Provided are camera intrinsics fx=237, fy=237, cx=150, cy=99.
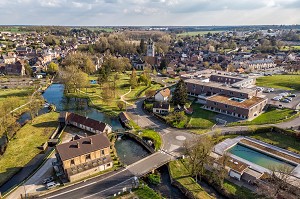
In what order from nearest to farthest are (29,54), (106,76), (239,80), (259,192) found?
1. (259,192)
2. (239,80)
3. (106,76)
4. (29,54)

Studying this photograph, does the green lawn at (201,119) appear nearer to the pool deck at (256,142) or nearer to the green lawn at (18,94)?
the pool deck at (256,142)

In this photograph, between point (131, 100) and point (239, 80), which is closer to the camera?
point (131, 100)

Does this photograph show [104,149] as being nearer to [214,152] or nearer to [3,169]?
[3,169]

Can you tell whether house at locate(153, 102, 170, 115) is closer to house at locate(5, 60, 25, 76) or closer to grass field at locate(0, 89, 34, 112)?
grass field at locate(0, 89, 34, 112)

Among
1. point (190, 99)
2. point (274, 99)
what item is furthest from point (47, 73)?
point (274, 99)

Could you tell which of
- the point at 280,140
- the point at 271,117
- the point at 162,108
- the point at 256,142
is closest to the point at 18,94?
the point at 162,108

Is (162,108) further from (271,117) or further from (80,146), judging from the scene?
(80,146)
